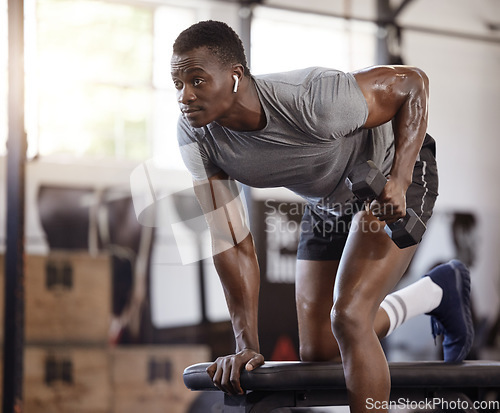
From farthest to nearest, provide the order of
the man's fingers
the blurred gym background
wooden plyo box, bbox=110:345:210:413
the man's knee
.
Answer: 1. wooden plyo box, bbox=110:345:210:413
2. the blurred gym background
3. the man's fingers
4. the man's knee

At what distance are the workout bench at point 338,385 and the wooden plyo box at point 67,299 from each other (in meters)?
2.57

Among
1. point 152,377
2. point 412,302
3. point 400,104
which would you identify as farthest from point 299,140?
point 152,377

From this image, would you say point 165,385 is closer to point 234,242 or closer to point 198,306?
point 198,306

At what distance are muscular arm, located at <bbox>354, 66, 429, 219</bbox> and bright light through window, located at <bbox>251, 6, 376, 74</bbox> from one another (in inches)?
139

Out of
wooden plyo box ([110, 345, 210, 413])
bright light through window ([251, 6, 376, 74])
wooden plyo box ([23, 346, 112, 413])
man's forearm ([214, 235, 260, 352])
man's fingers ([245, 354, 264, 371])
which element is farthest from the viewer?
bright light through window ([251, 6, 376, 74])

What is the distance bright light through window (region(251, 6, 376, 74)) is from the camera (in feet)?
18.2

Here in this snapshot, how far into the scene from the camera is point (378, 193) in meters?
1.68

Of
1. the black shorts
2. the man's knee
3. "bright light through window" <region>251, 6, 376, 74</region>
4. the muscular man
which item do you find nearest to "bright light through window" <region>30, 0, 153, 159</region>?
"bright light through window" <region>251, 6, 376, 74</region>

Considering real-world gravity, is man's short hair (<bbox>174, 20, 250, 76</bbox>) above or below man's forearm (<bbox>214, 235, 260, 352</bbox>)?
above

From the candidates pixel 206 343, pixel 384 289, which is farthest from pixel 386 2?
pixel 384 289

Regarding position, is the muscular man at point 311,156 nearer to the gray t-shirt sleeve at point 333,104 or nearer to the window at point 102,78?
the gray t-shirt sleeve at point 333,104

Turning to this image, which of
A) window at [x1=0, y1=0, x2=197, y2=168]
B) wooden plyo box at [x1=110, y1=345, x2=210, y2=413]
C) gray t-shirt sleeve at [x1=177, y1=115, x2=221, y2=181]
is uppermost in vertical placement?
window at [x1=0, y1=0, x2=197, y2=168]

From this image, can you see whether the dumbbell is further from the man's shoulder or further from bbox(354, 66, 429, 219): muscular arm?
the man's shoulder

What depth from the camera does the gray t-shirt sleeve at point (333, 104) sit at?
179cm
